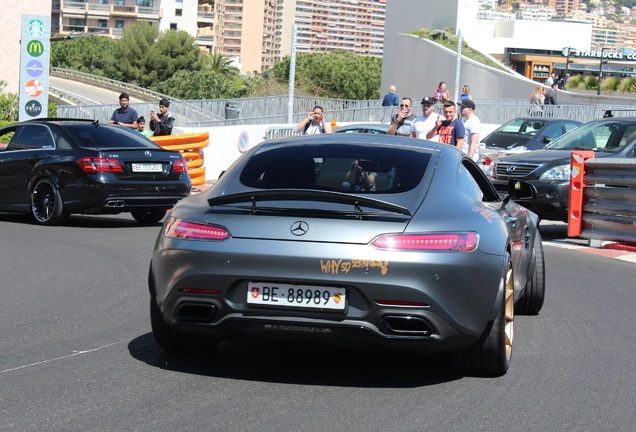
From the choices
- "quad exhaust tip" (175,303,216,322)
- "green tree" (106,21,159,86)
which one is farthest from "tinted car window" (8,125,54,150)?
"green tree" (106,21,159,86)

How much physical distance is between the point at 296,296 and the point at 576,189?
9610 mm

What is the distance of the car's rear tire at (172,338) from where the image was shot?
6.54m

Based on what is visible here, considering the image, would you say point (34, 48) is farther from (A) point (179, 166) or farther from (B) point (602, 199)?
(B) point (602, 199)

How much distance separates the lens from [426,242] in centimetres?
588

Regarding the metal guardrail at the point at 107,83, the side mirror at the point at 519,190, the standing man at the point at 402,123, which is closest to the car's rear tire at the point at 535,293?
the side mirror at the point at 519,190

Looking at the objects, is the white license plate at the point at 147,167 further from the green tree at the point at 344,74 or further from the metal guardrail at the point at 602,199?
the green tree at the point at 344,74

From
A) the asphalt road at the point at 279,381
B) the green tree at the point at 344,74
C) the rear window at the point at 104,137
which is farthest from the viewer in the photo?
the green tree at the point at 344,74

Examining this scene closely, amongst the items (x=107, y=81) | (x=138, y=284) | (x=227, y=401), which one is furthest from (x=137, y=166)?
(x=107, y=81)

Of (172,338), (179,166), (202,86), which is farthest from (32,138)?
(202,86)

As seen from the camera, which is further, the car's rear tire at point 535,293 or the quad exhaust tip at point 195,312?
the car's rear tire at point 535,293

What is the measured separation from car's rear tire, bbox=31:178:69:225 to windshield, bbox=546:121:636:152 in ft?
24.6

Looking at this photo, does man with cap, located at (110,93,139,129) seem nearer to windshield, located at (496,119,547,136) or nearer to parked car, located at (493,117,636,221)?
parked car, located at (493,117,636,221)

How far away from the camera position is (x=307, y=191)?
6.08m

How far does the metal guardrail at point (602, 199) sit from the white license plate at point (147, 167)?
18.1ft
